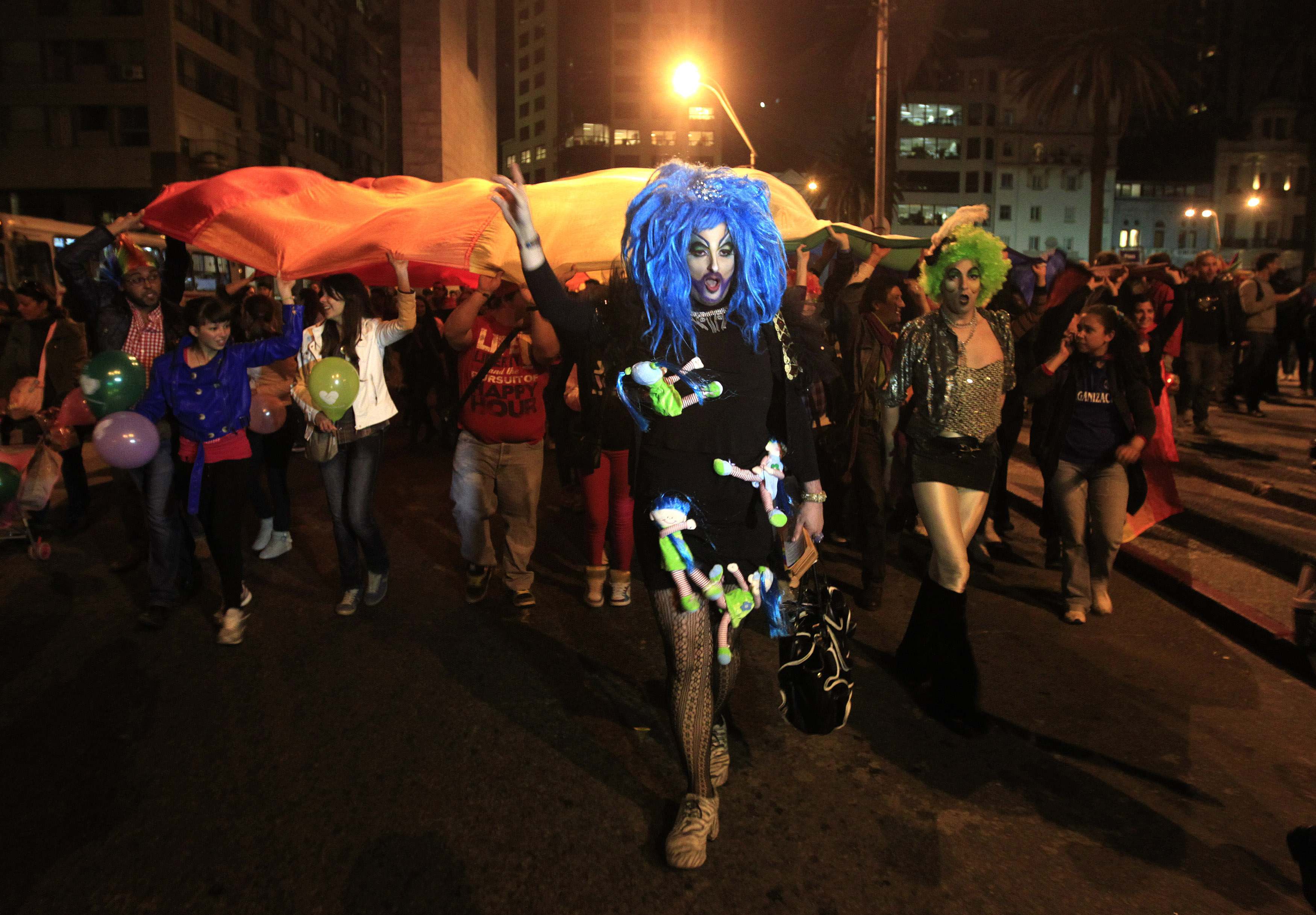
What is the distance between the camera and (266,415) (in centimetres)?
572

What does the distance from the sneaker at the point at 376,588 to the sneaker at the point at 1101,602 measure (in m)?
4.40

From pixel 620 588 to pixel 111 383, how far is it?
10.3 ft

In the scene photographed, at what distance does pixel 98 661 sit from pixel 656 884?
11.4 feet

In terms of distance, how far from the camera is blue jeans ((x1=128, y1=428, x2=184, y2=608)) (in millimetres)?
5133

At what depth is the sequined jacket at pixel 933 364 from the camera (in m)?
4.23

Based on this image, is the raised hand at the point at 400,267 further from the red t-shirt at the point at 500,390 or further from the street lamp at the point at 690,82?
the street lamp at the point at 690,82

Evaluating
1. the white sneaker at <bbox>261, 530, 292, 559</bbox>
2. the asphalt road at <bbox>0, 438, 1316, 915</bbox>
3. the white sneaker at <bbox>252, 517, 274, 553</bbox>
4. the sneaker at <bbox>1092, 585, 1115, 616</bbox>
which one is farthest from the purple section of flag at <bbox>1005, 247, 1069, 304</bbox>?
the white sneaker at <bbox>252, 517, 274, 553</bbox>

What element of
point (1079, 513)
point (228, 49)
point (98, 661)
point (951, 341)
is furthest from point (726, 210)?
point (228, 49)

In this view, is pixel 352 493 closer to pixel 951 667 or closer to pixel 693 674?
pixel 693 674

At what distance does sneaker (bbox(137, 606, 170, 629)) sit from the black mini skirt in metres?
4.27

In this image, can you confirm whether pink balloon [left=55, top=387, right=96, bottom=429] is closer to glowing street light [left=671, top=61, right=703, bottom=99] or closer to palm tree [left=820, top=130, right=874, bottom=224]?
glowing street light [left=671, top=61, right=703, bottom=99]

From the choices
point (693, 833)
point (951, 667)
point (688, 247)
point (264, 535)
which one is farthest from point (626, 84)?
point (693, 833)

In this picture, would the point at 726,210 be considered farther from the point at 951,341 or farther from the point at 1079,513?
the point at 1079,513

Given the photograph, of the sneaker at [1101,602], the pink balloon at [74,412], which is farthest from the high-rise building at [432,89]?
the sneaker at [1101,602]
